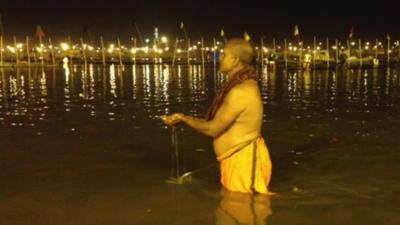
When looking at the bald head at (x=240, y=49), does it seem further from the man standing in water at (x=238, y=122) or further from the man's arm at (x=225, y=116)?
the man's arm at (x=225, y=116)

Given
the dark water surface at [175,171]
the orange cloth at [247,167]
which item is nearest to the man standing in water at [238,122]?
the orange cloth at [247,167]

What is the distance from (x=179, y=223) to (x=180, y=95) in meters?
15.4

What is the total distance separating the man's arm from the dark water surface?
1039 millimetres

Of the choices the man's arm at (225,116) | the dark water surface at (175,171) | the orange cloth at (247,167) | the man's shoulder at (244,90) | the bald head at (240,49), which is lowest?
the dark water surface at (175,171)

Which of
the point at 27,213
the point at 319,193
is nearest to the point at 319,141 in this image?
the point at 319,193

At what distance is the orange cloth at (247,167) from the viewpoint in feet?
17.7

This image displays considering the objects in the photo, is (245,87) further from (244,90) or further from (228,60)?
(228,60)

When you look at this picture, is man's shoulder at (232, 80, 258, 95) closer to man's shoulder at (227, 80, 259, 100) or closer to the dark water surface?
man's shoulder at (227, 80, 259, 100)

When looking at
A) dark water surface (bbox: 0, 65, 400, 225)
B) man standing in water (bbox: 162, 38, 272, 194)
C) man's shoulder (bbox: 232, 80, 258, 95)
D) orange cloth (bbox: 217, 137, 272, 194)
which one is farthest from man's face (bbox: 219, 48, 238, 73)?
dark water surface (bbox: 0, 65, 400, 225)

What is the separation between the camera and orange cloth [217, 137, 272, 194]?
541cm

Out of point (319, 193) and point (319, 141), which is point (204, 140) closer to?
point (319, 141)

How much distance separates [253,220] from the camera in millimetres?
5559

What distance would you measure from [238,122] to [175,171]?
277 centimetres

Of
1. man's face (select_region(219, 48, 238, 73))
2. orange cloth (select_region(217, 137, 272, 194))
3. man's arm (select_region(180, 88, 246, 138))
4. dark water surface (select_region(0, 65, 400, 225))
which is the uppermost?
man's face (select_region(219, 48, 238, 73))
